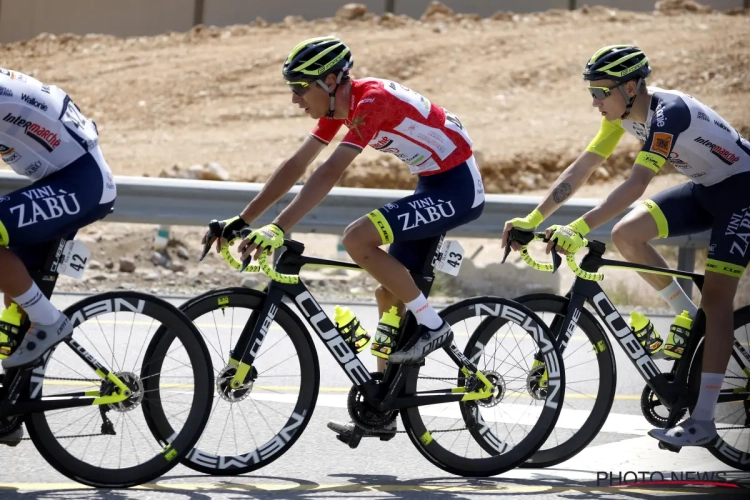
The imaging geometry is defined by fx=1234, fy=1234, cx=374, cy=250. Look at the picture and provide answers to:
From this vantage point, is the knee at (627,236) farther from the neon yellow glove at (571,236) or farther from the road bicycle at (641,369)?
the neon yellow glove at (571,236)

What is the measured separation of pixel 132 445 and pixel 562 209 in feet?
21.2

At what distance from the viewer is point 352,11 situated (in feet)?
106

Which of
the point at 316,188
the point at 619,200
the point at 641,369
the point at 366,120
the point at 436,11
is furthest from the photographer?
the point at 436,11

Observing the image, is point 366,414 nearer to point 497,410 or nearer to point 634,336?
point 497,410

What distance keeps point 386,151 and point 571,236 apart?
984 mm

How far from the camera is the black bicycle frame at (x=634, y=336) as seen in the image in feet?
20.9

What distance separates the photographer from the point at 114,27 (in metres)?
33.5

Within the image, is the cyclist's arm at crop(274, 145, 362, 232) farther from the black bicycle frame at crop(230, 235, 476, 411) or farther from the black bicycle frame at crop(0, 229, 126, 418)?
the black bicycle frame at crop(0, 229, 126, 418)

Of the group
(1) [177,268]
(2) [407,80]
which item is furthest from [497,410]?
(2) [407,80]

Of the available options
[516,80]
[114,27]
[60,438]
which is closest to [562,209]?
[60,438]

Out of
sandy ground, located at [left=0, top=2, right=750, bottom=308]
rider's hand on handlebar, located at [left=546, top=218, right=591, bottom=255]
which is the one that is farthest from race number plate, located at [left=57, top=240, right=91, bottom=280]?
sandy ground, located at [left=0, top=2, right=750, bottom=308]

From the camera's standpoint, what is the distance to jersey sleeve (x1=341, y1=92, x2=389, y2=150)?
19.2 ft

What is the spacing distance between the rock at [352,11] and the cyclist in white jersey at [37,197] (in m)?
27.1

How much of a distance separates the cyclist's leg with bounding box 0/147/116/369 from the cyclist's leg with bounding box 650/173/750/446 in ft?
9.66
